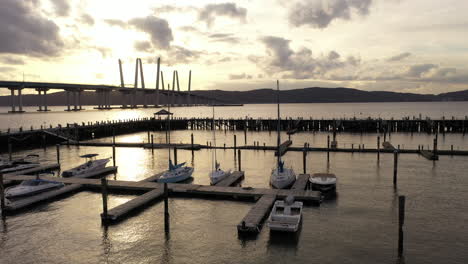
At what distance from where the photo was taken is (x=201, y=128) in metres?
111

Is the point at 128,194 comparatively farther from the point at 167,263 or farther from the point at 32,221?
the point at 167,263

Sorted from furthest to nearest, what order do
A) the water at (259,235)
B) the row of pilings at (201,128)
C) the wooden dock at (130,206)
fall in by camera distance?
the row of pilings at (201,128), the wooden dock at (130,206), the water at (259,235)

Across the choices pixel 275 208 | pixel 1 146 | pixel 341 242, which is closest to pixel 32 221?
pixel 275 208

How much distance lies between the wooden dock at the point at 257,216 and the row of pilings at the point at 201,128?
1482 inches

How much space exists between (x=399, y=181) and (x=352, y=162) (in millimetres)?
10244

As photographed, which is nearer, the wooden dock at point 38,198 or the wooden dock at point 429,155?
the wooden dock at point 38,198

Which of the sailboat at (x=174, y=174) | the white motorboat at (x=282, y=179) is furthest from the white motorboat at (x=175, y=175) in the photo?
the white motorboat at (x=282, y=179)

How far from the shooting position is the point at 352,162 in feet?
151

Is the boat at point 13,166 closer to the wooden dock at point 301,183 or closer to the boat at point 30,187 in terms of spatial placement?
the boat at point 30,187

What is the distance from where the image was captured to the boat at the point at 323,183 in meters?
31.8

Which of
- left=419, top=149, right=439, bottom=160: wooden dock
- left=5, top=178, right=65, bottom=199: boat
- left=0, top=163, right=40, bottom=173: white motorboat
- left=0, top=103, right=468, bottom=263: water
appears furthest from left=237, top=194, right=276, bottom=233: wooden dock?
left=0, top=163, right=40, bottom=173: white motorboat

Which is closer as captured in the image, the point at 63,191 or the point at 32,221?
the point at 32,221

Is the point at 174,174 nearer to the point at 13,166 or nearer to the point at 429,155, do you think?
the point at 13,166

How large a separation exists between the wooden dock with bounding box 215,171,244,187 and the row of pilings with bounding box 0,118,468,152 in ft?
89.9
